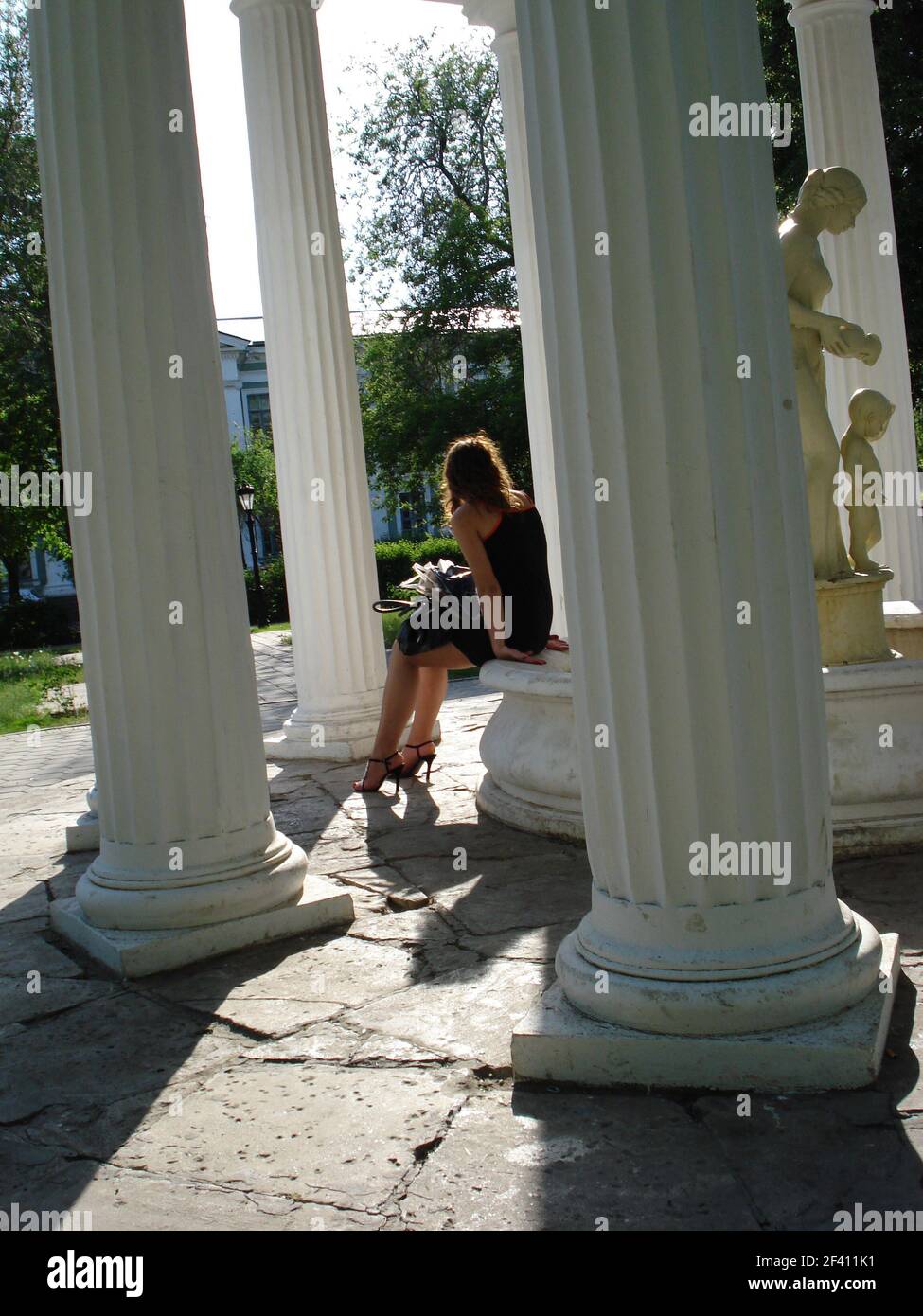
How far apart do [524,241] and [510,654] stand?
14.8 ft

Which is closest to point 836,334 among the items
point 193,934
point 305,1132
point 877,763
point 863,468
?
point 863,468

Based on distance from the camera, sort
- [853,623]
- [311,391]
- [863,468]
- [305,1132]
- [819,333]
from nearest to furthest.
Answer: [305,1132], [819,333], [853,623], [863,468], [311,391]

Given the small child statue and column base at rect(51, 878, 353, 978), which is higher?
the small child statue

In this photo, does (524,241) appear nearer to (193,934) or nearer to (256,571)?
(193,934)

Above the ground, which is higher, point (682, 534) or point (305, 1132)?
point (682, 534)

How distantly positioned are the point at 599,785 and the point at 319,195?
5946 mm

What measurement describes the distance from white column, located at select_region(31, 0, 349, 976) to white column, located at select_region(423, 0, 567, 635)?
17.0ft

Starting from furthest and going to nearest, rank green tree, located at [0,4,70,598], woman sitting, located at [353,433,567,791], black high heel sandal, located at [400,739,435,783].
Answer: green tree, located at [0,4,70,598] → black high heel sandal, located at [400,739,435,783] → woman sitting, located at [353,433,567,791]

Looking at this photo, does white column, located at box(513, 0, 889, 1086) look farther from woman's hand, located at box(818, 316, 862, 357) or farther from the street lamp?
the street lamp

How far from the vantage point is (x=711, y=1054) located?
2.96 meters

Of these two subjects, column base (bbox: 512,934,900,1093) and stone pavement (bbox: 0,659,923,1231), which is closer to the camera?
stone pavement (bbox: 0,659,923,1231)

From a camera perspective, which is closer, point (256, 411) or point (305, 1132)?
point (305, 1132)

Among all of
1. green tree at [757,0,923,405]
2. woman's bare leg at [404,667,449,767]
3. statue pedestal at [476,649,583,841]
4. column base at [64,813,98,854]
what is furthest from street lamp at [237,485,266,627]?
Answer: statue pedestal at [476,649,583,841]

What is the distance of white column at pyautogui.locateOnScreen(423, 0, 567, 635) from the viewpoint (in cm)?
925
